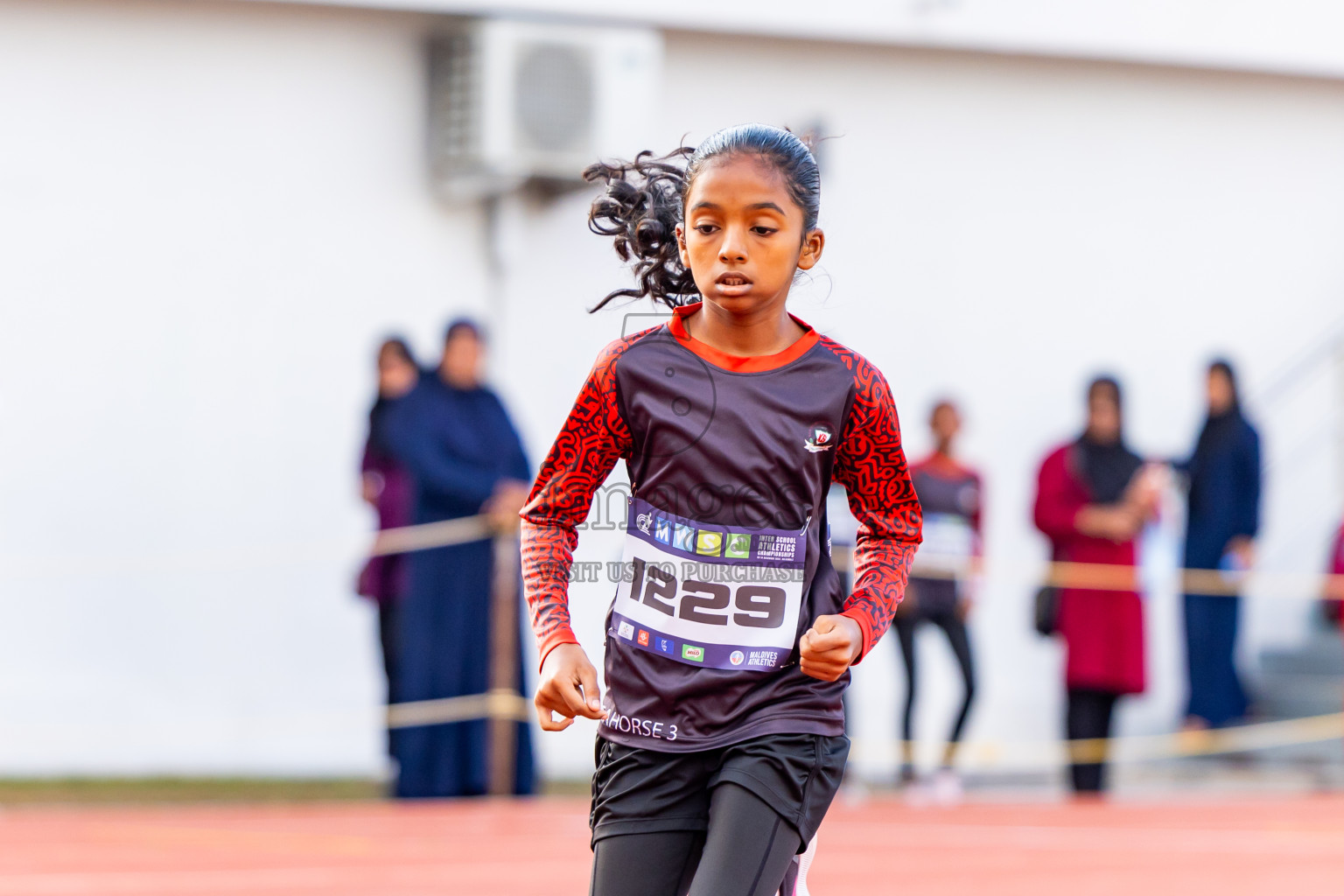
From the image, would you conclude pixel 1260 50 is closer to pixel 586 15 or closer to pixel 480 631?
pixel 586 15

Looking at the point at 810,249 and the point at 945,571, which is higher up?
the point at 810,249

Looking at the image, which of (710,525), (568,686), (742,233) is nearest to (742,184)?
(742,233)

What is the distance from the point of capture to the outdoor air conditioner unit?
33.3ft

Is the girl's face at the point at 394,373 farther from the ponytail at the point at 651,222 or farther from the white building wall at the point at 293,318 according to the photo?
the ponytail at the point at 651,222

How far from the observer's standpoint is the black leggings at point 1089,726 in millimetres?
9305

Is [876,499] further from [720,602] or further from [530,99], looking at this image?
[530,99]

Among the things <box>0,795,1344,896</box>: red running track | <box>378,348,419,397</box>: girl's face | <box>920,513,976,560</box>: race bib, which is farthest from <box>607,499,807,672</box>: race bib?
<box>920,513,976,560</box>: race bib

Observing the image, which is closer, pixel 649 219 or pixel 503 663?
pixel 649 219

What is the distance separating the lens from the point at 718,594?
2.86 metres

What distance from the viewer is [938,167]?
11.6 meters

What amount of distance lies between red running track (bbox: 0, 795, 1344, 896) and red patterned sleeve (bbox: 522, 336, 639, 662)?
3.23 metres

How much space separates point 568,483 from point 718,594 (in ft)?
0.90

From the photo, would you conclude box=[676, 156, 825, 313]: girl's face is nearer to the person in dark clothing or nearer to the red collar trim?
the red collar trim

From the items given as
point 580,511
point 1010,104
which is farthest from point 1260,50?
point 580,511
